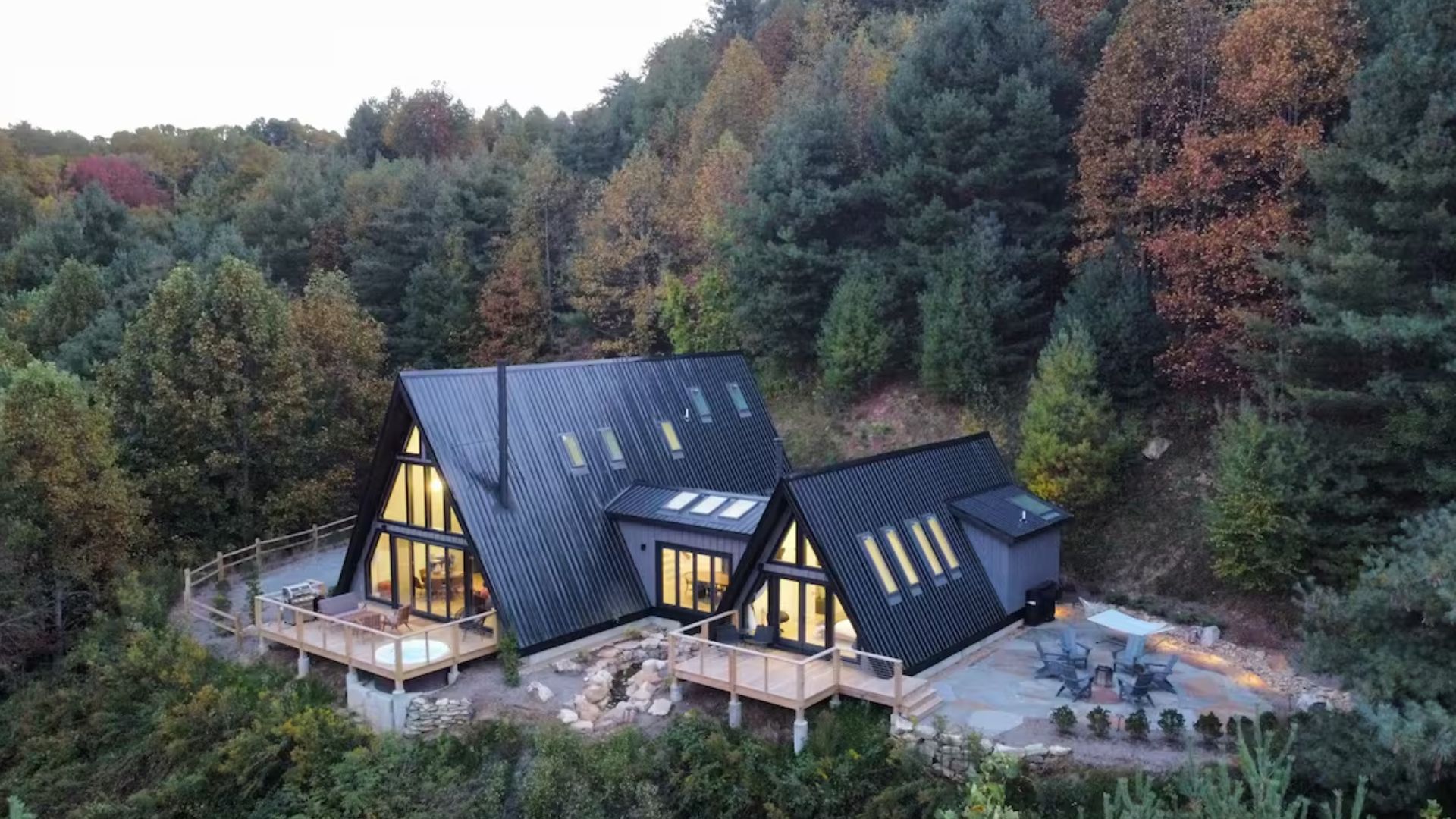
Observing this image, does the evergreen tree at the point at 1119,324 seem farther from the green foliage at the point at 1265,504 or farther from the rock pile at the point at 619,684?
the rock pile at the point at 619,684

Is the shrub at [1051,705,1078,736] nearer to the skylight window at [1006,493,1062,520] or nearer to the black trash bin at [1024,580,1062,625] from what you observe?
the black trash bin at [1024,580,1062,625]

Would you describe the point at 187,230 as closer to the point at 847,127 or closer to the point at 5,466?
the point at 5,466

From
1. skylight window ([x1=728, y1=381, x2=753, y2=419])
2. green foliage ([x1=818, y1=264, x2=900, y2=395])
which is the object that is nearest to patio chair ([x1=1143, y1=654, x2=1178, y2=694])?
skylight window ([x1=728, y1=381, x2=753, y2=419])

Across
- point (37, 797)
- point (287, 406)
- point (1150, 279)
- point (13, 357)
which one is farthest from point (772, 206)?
point (13, 357)

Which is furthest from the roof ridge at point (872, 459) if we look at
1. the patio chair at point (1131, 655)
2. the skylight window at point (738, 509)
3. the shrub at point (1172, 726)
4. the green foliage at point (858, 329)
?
the green foliage at point (858, 329)

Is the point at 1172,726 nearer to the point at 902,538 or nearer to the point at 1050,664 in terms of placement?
the point at 1050,664

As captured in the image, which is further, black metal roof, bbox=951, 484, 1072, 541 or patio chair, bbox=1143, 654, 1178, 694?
black metal roof, bbox=951, 484, 1072, 541

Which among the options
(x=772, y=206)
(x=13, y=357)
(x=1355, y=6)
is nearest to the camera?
(x=1355, y=6)
